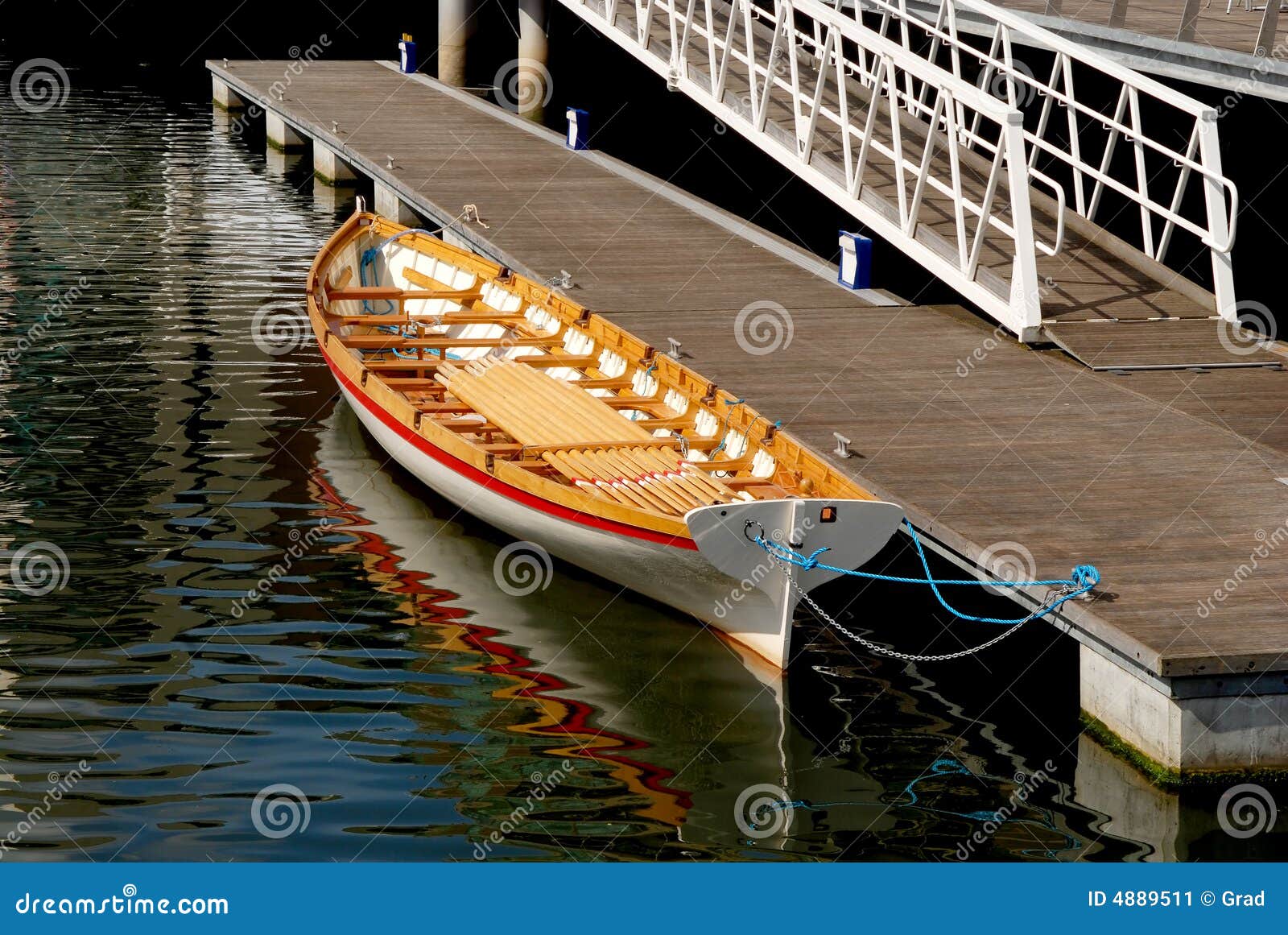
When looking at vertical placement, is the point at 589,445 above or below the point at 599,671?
above

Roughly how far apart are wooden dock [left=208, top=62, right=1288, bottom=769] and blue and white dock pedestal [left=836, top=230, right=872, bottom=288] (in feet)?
0.54

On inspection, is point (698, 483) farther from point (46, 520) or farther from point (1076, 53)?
point (1076, 53)

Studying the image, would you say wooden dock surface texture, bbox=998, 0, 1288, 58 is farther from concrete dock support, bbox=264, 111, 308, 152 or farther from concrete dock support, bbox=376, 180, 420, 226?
concrete dock support, bbox=264, 111, 308, 152

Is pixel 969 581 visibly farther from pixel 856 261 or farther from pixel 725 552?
pixel 856 261

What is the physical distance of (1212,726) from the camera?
7781 millimetres

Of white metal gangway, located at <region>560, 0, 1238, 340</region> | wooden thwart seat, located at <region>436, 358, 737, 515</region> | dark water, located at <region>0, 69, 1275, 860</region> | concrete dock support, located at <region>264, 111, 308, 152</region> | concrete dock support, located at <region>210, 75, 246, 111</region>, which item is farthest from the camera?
concrete dock support, located at <region>210, 75, 246, 111</region>

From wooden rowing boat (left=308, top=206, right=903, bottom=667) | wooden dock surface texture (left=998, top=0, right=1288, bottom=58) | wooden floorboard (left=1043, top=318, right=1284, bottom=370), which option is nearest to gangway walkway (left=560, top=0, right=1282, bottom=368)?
wooden floorboard (left=1043, top=318, right=1284, bottom=370)

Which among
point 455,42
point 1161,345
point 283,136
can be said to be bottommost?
point 1161,345

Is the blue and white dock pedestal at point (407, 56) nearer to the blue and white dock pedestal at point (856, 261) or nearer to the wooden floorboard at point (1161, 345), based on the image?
the blue and white dock pedestal at point (856, 261)

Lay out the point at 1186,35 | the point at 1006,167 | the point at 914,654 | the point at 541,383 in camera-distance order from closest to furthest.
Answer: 1. the point at 914,654
2. the point at 541,383
3. the point at 1006,167
4. the point at 1186,35

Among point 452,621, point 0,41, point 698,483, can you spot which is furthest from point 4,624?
point 0,41

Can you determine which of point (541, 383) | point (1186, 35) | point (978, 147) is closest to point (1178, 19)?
point (978, 147)

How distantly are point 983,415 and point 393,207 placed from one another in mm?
10376

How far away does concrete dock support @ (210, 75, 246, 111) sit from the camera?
1082 inches
